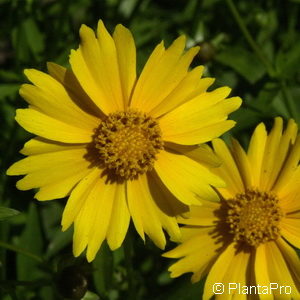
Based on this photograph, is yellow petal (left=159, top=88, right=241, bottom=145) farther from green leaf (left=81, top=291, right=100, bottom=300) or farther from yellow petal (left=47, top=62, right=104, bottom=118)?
green leaf (left=81, top=291, right=100, bottom=300)

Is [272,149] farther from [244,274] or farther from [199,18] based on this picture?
[199,18]

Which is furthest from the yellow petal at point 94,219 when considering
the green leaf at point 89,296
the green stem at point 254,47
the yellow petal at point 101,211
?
the green stem at point 254,47

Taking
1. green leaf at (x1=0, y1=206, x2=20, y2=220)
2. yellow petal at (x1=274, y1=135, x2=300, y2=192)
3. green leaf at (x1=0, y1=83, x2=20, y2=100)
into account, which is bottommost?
green leaf at (x1=0, y1=206, x2=20, y2=220)

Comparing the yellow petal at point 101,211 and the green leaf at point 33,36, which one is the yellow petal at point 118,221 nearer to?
the yellow petal at point 101,211

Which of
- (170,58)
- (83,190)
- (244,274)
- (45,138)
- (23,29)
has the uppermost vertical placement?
(23,29)

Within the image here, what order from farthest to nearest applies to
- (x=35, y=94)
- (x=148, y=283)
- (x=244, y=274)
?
(x=148, y=283) < (x=244, y=274) < (x=35, y=94)

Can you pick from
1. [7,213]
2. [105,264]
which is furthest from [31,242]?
[7,213]

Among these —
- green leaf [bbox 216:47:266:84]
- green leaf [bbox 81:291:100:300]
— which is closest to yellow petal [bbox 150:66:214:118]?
green leaf [bbox 81:291:100:300]

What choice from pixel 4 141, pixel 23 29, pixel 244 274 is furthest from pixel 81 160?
pixel 23 29
